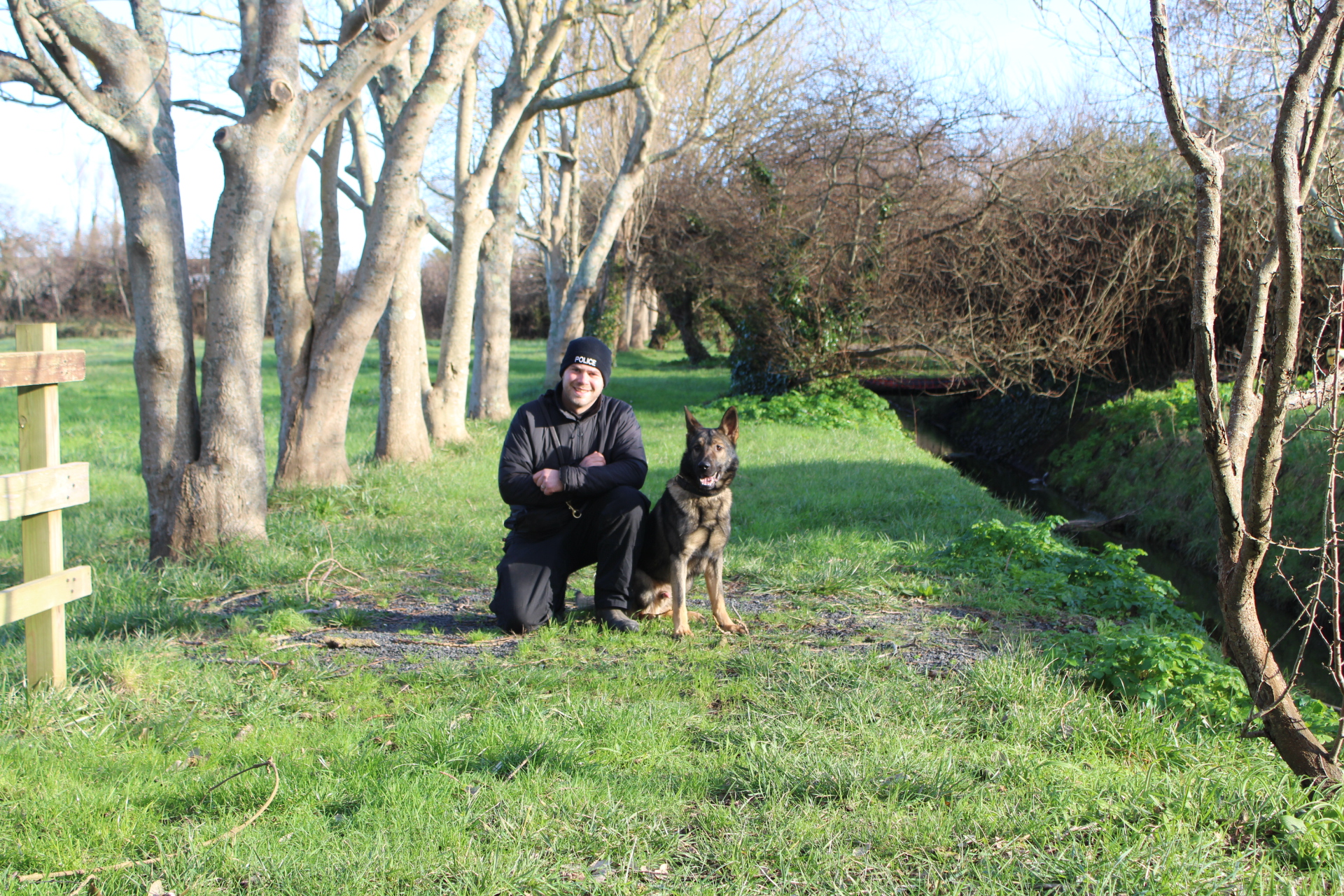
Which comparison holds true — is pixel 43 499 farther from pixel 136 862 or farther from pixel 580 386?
pixel 580 386

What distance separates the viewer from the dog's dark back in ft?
17.3

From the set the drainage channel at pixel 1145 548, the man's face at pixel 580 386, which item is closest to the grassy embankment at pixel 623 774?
the drainage channel at pixel 1145 548

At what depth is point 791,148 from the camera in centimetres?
1852

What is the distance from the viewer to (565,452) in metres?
5.58

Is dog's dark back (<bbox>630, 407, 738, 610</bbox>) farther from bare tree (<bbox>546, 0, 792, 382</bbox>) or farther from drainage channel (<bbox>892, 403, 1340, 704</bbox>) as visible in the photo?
bare tree (<bbox>546, 0, 792, 382</bbox>)

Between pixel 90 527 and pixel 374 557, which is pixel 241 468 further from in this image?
pixel 90 527

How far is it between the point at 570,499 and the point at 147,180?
4.12 metres

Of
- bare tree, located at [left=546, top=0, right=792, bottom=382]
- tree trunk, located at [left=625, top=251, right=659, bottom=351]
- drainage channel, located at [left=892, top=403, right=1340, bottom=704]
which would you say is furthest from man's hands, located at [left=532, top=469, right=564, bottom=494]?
tree trunk, located at [left=625, top=251, right=659, bottom=351]

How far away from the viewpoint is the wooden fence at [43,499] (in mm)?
4051

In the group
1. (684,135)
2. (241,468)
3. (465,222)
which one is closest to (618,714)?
(241,468)

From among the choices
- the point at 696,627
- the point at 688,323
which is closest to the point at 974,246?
the point at 696,627

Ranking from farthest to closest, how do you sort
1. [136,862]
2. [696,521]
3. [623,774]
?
[696,521] < [623,774] < [136,862]

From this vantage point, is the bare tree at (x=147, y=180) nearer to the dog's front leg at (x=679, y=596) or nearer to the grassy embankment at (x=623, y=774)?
the grassy embankment at (x=623, y=774)

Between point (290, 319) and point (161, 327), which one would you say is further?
point (290, 319)
